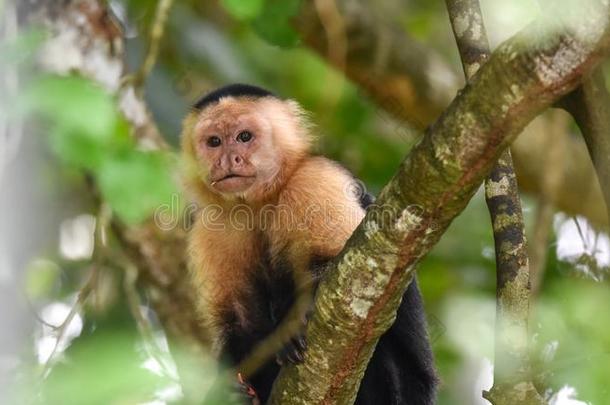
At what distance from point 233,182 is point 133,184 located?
1.16 meters

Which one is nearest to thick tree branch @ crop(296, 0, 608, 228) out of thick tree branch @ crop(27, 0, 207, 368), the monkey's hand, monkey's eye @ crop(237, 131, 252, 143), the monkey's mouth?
thick tree branch @ crop(27, 0, 207, 368)

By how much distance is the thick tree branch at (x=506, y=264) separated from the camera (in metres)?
2.62

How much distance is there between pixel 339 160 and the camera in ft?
16.0

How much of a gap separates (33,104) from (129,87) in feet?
7.52

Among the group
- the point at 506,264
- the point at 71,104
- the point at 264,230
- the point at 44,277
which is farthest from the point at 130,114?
the point at 71,104

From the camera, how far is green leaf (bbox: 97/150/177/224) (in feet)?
8.16

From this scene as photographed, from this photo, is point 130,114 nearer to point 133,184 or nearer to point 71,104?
point 133,184

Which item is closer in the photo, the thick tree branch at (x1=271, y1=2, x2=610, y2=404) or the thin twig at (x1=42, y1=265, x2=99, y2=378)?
the thick tree branch at (x1=271, y1=2, x2=610, y2=404)

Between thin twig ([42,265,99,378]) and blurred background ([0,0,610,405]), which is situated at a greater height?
blurred background ([0,0,610,405])

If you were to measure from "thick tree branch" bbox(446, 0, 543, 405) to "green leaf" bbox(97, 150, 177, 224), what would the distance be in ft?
2.91

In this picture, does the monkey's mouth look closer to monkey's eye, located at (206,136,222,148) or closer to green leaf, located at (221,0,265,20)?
monkey's eye, located at (206,136,222,148)

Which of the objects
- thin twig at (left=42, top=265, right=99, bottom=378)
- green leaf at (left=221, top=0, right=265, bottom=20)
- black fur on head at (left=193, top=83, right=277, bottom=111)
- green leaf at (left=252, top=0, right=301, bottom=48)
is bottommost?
thin twig at (left=42, top=265, right=99, bottom=378)

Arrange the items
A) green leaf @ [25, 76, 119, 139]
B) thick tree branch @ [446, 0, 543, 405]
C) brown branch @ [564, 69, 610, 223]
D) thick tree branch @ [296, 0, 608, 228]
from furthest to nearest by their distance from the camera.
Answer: thick tree branch @ [296, 0, 608, 228] < thick tree branch @ [446, 0, 543, 405] < brown branch @ [564, 69, 610, 223] < green leaf @ [25, 76, 119, 139]

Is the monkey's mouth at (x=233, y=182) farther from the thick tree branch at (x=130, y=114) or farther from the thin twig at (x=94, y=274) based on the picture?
the thick tree branch at (x=130, y=114)
